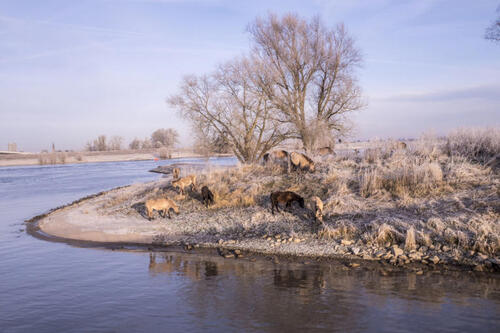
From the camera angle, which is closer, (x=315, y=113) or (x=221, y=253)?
(x=221, y=253)

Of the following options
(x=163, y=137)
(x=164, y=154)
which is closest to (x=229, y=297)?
(x=164, y=154)

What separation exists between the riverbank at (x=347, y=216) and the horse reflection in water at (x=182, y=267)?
96 cm

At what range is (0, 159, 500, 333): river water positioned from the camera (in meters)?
5.55

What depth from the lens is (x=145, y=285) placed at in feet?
23.8

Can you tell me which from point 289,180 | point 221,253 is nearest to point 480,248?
point 221,253

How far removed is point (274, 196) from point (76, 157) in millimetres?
70157

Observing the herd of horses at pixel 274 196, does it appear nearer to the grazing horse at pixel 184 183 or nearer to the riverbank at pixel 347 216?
the grazing horse at pixel 184 183

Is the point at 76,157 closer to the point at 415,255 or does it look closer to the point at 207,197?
the point at 207,197

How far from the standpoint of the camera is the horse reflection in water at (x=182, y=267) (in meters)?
7.80

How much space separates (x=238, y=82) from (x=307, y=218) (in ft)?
42.9

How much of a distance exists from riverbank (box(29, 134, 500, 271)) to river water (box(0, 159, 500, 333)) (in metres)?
0.88

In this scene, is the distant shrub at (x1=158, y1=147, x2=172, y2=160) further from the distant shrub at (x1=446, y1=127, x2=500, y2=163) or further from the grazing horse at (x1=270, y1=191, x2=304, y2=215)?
the grazing horse at (x1=270, y1=191, x2=304, y2=215)

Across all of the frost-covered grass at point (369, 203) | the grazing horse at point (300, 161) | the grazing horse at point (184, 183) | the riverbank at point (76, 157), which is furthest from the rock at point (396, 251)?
the riverbank at point (76, 157)

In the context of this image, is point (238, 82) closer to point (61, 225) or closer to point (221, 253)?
point (61, 225)
